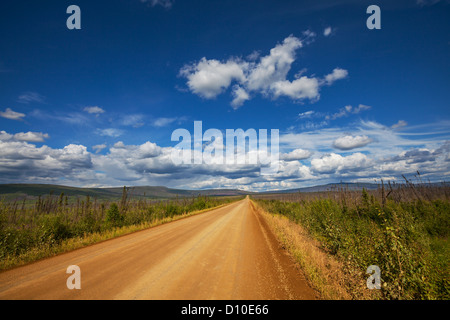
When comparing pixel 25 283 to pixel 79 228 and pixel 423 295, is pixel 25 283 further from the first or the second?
pixel 423 295

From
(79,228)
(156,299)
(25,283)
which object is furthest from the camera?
(79,228)

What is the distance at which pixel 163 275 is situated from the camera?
573 centimetres

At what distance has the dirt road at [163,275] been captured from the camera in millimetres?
4617

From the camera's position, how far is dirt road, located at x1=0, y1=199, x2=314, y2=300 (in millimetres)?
4617

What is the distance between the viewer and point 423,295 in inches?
172
